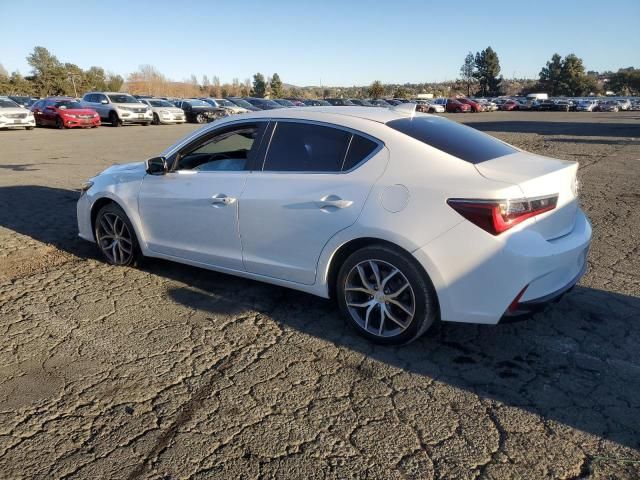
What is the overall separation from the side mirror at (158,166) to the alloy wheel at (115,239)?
72cm

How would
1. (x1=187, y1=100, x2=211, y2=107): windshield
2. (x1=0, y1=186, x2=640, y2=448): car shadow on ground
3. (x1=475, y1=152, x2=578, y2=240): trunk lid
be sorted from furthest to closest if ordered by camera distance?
(x1=187, y1=100, x2=211, y2=107): windshield < (x1=475, y1=152, x2=578, y2=240): trunk lid < (x1=0, y1=186, x2=640, y2=448): car shadow on ground

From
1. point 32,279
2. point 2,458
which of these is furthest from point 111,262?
point 2,458

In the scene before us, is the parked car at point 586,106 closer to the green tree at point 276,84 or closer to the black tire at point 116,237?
the green tree at point 276,84

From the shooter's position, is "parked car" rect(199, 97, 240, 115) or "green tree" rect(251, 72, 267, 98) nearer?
"parked car" rect(199, 97, 240, 115)

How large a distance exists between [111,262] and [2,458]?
2.92m

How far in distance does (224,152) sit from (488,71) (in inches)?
4400

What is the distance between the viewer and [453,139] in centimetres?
370

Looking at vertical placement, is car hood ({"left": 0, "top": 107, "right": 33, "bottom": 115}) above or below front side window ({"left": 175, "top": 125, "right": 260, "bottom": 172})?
below

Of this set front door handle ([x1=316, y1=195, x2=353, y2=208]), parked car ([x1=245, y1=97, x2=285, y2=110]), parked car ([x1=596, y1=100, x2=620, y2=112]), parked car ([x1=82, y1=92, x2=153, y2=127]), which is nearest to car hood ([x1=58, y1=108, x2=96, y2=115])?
parked car ([x1=82, y1=92, x2=153, y2=127])

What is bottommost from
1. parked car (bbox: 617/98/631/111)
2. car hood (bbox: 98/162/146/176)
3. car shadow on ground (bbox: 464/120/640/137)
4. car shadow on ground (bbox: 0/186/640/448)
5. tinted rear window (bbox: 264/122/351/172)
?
parked car (bbox: 617/98/631/111)

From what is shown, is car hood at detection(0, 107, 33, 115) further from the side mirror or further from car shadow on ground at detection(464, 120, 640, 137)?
the side mirror

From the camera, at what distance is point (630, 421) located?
8.70 feet

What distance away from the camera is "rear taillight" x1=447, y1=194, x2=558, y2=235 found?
2971 mm

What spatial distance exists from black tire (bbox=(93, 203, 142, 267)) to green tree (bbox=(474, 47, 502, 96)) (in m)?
111
